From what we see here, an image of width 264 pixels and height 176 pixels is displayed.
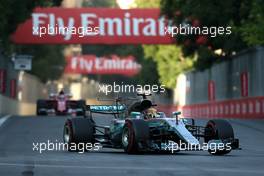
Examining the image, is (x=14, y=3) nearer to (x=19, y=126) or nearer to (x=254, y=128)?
(x=19, y=126)

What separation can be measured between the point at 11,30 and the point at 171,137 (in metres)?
21.3

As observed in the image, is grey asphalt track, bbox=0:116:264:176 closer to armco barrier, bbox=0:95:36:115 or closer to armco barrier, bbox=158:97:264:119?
armco barrier, bbox=158:97:264:119

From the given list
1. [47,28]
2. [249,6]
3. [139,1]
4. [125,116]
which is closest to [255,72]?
[249,6]

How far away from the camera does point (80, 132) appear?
1675 cm

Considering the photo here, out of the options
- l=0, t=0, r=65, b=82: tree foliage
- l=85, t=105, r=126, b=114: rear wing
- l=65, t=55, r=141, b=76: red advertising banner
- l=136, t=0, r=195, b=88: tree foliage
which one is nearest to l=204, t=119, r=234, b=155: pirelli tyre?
l=85, t=105, r=126, b=114: rear wing

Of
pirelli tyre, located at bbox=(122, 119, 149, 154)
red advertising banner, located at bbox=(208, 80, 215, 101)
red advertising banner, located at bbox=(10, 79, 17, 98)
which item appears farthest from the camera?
red advertising banner, located at bbox=(208, 80, 215, 101)

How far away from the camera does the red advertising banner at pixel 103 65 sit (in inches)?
3885

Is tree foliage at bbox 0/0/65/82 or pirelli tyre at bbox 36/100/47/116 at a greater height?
tree foliage at bbox 0/0/65/82

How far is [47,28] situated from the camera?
5056cm

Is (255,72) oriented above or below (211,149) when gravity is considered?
above

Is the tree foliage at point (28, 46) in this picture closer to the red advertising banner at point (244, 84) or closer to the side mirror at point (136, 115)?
the red advertising banner at point (244, 84)

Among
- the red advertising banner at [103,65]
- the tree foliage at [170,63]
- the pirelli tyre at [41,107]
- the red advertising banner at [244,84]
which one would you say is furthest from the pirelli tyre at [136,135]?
the red advertising banner at [103,65]

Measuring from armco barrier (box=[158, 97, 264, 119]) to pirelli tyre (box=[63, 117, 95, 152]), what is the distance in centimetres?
1746

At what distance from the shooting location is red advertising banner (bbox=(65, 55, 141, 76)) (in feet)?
324
